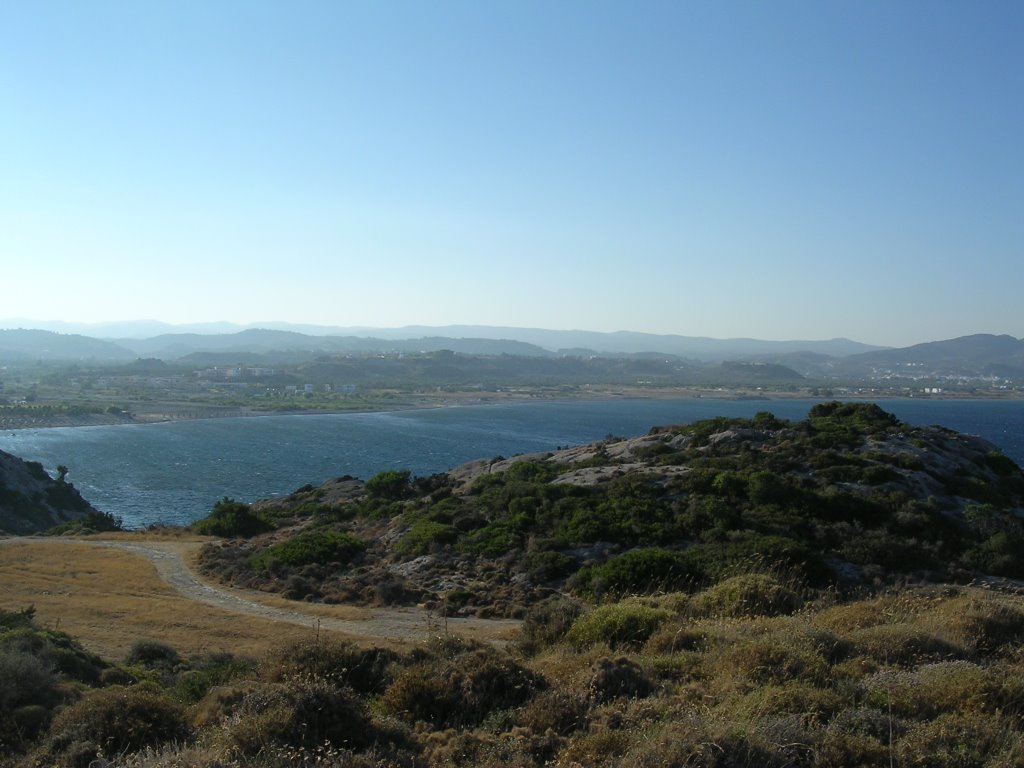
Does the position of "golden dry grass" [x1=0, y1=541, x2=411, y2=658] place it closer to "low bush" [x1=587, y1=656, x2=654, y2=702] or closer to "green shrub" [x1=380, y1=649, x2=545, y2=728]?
"green shrub" [x1=380, y1=649, x2=545, y2=728]

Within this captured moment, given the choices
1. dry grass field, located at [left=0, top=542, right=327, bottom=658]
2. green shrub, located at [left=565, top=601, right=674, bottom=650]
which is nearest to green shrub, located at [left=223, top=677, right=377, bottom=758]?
green shrub, located at [left=565, top=601, right=674, bottom=650]

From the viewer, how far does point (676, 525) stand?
18.3 meters

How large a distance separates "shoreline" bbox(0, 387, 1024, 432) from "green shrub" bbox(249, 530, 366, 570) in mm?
86327

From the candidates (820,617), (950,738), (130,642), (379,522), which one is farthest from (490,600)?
(950,738)

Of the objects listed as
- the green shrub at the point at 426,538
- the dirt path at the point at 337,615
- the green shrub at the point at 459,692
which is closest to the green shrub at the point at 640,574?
the dirt path at the point at 337,615

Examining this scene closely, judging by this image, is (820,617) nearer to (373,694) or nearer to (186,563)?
(373,694)

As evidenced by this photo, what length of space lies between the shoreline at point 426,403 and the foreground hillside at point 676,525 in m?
81.6

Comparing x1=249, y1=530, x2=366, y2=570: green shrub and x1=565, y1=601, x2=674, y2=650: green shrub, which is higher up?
x1=565, y1=601, x2=674, y2=650: green shrub

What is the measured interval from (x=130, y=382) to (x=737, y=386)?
132899mm

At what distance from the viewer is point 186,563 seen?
21500 mm

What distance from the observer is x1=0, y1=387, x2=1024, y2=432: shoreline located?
317ft

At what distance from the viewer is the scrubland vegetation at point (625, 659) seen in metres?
5.03

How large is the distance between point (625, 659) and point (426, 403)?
125182mm

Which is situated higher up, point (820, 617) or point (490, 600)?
point (820, 617)
